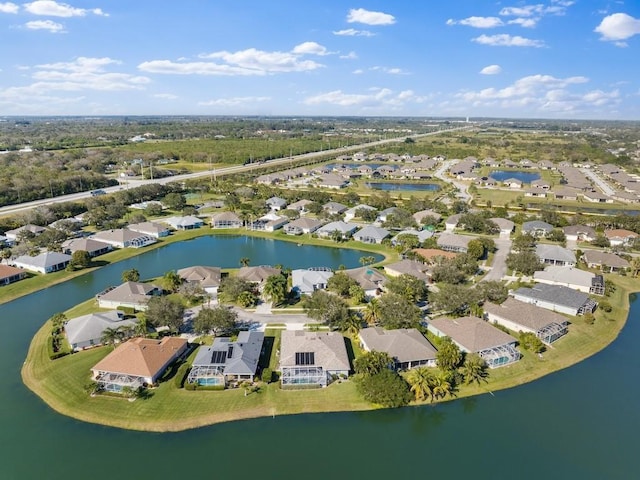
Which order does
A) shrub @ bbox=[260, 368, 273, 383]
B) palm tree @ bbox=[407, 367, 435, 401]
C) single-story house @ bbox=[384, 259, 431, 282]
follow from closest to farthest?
palm tree @ bbox=[407, 367, 435, 401], shrub @ bbox=[260, 368, 273, 383], single-story house @ bbox=[384, 259, 431, 282]

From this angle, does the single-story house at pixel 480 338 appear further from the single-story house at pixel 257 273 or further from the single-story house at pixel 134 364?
the single-story house at pixel 134 364

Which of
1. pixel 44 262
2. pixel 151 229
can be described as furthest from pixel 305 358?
pixel 151 229

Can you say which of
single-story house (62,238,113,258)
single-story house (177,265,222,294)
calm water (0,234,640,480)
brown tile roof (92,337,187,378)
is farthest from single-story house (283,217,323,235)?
calm water (0,234,640,480)

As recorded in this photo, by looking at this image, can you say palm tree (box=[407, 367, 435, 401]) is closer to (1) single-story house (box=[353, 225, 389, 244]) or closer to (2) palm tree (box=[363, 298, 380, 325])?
(2) palm tree (box=[363, 298, 380, 325])

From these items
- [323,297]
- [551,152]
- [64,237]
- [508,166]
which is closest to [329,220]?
[323,297]

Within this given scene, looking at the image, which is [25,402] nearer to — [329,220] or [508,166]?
[329,220]

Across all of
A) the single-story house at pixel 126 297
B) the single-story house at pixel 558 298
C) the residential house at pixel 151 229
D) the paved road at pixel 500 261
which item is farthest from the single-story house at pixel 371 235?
the single-story house at pixel 126 297
